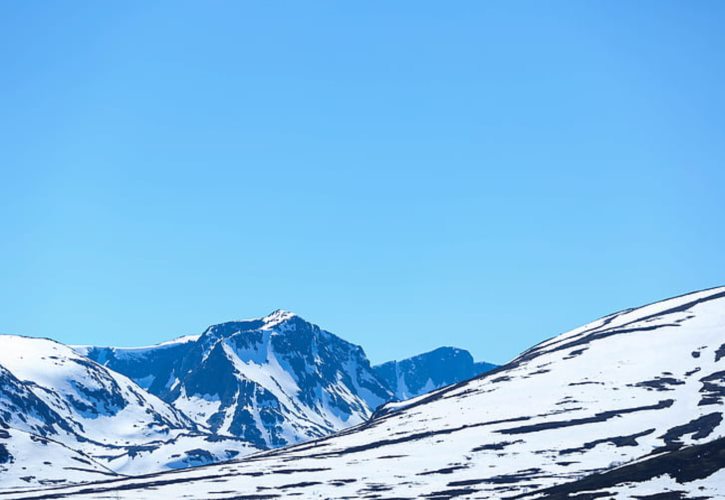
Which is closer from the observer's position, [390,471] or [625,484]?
[625,484]

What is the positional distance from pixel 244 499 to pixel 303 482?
17190 millimetres

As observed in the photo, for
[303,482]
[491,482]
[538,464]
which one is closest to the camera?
[491,482]

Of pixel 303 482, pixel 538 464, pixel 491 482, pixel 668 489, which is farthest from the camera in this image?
pixel 303 482

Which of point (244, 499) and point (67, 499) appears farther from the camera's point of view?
point (67, 499)

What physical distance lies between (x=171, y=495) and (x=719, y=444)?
106979mm

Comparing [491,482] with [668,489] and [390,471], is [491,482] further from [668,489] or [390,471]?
[668,489]

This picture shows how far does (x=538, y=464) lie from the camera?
176 meters

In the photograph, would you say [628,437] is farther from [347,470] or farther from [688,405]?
[347,470]

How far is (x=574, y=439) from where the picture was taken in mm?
192000

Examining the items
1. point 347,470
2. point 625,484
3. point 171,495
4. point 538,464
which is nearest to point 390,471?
point 347,470

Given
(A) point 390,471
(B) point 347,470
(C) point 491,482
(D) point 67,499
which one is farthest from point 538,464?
(D) point 67,499

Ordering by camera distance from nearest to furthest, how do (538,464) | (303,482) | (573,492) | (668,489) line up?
(668,489), (573,492), (538,464), (303,482)

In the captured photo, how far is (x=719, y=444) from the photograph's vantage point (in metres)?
126

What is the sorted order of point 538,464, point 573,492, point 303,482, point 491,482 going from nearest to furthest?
point 573,492 < point 491,482 < point 538,464 < point 303,482
